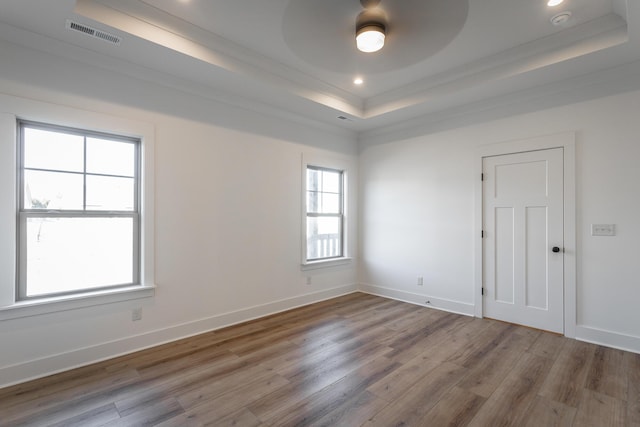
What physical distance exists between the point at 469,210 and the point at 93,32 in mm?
4430

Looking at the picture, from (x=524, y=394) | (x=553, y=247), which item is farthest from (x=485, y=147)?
(x=524, y=394)

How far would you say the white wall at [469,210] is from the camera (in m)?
3.03

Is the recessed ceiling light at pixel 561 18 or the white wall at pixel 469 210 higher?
the recessed ceiling light at pixel 561 18

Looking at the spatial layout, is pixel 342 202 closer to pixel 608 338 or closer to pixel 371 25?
pixel 371 25

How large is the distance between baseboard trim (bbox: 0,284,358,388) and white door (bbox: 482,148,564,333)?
9.07 ft

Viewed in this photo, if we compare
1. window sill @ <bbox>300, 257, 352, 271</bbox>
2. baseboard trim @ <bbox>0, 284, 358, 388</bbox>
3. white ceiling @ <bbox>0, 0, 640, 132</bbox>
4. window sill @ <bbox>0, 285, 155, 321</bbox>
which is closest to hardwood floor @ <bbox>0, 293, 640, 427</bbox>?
baseboard trim @ <bbox>0, 284, 358, 388</bbox>

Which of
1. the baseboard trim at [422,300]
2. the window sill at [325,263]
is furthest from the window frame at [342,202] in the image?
the baseboard trim at [422,300]

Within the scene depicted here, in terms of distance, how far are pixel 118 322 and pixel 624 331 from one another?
16.3 ft

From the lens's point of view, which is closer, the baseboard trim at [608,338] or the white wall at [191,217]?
the white wall at [191,217]

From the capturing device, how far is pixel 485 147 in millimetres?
3939

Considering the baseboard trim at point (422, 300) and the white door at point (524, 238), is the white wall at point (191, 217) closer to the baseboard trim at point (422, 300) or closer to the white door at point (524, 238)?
the baseboard trim at point (422, 300)

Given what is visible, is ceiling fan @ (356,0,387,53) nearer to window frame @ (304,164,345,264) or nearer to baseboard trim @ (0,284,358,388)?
window frame @ (304,164,345,264)

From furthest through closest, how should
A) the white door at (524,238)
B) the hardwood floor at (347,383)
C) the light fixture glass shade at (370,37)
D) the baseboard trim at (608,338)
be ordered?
the white door at (524,238) < the baseboard trim at (608,338) < the light fixture glass shade at (370,37) < the hardwood floor at (347,383)

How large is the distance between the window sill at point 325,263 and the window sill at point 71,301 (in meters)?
2.09
